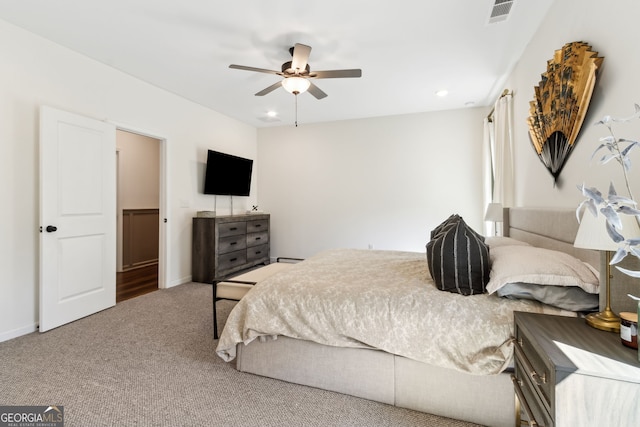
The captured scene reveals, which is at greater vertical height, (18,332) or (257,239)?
(257,239)

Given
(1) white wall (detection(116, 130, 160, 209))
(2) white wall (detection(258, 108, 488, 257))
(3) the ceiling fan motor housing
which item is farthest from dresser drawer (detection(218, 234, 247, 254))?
(3) the ceiling fan motor housing

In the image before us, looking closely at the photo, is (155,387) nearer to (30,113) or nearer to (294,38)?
(30,113)

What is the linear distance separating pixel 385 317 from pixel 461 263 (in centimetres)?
56

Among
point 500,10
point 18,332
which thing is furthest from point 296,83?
point 18,332

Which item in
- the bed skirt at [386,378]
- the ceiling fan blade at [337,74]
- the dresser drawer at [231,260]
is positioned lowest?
the bed skirt at [386,378]

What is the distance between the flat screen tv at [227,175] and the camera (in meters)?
4.69

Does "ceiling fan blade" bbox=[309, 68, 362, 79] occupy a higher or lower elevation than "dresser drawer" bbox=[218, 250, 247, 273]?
higher

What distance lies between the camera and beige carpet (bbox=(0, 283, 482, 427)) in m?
1.60

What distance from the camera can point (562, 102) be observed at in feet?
6.40

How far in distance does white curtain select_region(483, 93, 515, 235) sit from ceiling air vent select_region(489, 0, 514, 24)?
1.17 m

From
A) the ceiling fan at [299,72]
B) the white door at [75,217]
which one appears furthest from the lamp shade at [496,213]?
the white door at [75,217]

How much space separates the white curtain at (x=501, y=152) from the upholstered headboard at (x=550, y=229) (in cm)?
51

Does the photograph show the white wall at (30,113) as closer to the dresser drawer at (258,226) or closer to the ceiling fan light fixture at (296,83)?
the dresser drawer at (258,226)

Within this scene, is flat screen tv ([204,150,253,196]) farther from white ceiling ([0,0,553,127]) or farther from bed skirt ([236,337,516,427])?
bed skirt ([236,337,516,427])
